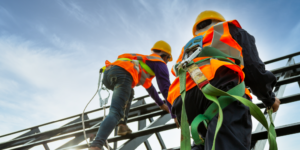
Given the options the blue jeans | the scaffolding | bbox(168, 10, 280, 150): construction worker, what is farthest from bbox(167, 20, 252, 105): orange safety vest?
the blue jeans

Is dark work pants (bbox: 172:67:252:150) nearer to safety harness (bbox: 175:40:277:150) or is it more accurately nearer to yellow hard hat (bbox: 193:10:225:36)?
safety harness (bbox: 175:40:277:150)

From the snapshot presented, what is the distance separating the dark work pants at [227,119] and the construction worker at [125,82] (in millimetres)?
1064

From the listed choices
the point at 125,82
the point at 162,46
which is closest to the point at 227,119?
the point at 125,82

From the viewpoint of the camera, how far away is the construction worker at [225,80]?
1.05 m

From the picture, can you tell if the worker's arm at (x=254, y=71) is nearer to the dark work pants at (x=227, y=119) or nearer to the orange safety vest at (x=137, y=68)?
the dark work pants at (x=227, y=119)

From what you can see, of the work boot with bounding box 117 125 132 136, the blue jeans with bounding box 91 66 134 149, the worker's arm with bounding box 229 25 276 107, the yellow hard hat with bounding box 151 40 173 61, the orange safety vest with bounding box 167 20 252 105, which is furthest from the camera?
the yellow hard hat with bounding box 151 40 173 61

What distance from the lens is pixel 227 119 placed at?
41.7 inches

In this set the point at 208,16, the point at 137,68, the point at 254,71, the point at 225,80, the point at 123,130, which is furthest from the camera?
the point at 137,68

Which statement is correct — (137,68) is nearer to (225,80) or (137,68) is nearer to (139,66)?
(139,66)

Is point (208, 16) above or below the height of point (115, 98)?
above

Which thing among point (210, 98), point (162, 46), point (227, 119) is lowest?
point (227, 119)

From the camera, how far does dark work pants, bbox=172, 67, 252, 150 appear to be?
100cm

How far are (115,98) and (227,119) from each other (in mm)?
1484

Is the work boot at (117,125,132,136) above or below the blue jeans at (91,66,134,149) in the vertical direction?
below
